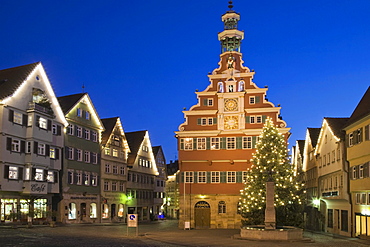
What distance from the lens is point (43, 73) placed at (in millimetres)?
52906

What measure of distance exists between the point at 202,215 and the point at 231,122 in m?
11.1

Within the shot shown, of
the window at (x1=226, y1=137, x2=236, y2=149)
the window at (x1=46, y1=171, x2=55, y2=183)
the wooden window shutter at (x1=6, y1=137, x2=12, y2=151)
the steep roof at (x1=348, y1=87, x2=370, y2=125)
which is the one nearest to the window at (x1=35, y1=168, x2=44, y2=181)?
the window at (x1=46, y1=171, x2=55, y2=183)

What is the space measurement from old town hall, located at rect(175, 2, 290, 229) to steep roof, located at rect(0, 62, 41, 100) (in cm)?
1778

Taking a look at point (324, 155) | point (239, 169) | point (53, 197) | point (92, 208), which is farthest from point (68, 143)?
point (324, 155)

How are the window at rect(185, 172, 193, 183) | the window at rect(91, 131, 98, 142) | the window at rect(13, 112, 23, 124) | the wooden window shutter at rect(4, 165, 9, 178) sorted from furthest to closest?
the window at rect(91, 131, 98, 142), the window at rect(185, 172, 193, 183), the window at rect(13, 112, 23, 124), the wooden window shutter at rect(4, 165, 9, 178)

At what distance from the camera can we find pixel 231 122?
56.1 meters

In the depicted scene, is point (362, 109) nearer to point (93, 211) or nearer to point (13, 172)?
point (13, 172)

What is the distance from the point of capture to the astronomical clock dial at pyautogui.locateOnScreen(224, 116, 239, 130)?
5597 cm

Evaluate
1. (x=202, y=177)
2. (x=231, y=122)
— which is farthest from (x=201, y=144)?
(x=231, y=122)

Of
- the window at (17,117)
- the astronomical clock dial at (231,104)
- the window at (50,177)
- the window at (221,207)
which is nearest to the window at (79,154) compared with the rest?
the window at (50,177)

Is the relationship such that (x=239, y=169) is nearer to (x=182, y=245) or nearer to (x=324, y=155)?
(x=324, y=155)

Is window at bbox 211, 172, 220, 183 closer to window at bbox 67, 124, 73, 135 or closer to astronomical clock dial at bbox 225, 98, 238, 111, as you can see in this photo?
astronomical clock dial at bbox 225, 98, 238, 111

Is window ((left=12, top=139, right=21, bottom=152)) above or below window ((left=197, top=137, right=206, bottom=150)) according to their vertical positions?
below

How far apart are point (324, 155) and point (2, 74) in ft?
117
